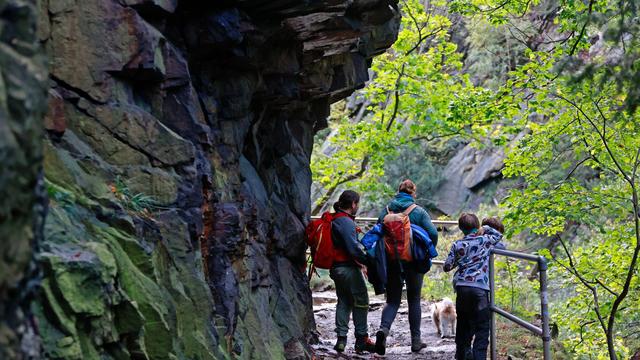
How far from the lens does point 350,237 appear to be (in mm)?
9195

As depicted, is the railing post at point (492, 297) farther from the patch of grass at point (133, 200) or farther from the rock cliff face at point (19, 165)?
the rock cliff face at point (19, 165)

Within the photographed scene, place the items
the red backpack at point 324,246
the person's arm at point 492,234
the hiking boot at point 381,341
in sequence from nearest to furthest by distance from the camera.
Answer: the person's arm at point 492,234 < the red backpack at point 324,246 < the hiking boot at point 381,341

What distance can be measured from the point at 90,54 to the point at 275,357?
358 cm

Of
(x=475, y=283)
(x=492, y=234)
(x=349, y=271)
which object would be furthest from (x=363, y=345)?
(x=492, y=234)

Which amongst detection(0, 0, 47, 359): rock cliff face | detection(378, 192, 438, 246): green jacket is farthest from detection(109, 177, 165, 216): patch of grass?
detection(378, 192, 438, 246): green jacket

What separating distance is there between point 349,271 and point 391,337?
306 cm

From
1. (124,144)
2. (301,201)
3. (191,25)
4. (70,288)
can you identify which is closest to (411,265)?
(301,201)

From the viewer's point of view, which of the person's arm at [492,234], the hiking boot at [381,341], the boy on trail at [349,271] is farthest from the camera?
the hiking boot at [381,341]

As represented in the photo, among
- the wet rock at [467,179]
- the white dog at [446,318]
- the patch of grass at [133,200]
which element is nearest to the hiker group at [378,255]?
the white dog at [446,318]

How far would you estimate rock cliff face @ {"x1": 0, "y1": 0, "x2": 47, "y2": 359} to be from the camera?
7.27ft

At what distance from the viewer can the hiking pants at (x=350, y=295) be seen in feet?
30.7

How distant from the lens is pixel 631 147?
34.1 ft

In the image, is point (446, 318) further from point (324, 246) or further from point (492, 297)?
point (492, 297)

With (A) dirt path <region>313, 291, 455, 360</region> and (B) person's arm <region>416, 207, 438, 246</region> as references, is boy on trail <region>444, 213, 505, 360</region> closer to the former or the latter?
(B) person's arm <region>416, 207, 438, 246</region>
